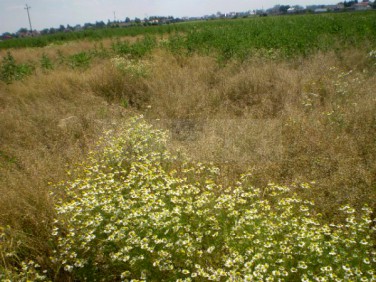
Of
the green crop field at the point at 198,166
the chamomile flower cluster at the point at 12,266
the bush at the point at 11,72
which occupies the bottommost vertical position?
the chamomile flower cluster at the point at 12,266

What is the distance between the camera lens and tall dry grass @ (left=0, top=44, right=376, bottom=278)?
12.4 feet

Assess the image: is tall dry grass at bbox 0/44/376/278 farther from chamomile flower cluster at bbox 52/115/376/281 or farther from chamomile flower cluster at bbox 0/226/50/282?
chamomile flower cluster at bbox 52/115/376/281

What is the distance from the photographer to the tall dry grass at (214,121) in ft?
12.4

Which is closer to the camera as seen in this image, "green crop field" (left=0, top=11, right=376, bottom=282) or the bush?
"green crop field" (left=0, top=11, right=376, bottom=282)

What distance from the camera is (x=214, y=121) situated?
6.37 m

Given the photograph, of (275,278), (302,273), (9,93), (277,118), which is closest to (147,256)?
(275,278)

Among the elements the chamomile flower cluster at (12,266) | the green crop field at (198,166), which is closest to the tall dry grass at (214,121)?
the green crop field at (198,166)

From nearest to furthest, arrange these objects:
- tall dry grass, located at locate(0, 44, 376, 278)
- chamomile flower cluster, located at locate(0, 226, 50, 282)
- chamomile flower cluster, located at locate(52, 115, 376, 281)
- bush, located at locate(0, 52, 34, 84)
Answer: chamomile flower cluster, located at locate(52, 115, 376, 281) < chamomile flower cluster, located at locate(0, 226, 50, 282) < tall dry grass, located at locate(0, 44, 376, 278) < bush, located at locate(0, 52, 34, 84)

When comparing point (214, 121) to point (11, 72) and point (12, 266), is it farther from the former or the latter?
point (11, 72)

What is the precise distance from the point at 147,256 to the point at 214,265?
2.05 ft

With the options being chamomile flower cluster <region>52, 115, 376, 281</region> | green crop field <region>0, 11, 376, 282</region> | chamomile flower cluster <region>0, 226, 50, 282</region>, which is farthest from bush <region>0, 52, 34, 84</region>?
chamomile flower cluster <region>52, 115, 376, 281</region>

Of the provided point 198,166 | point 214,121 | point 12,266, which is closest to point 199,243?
point 198,166

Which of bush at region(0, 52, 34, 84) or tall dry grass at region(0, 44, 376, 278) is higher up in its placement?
bush at region(0, 52, 34, 84)

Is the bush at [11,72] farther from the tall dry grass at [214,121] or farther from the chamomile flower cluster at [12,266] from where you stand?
the chamomile flower cluster at [12,266]
